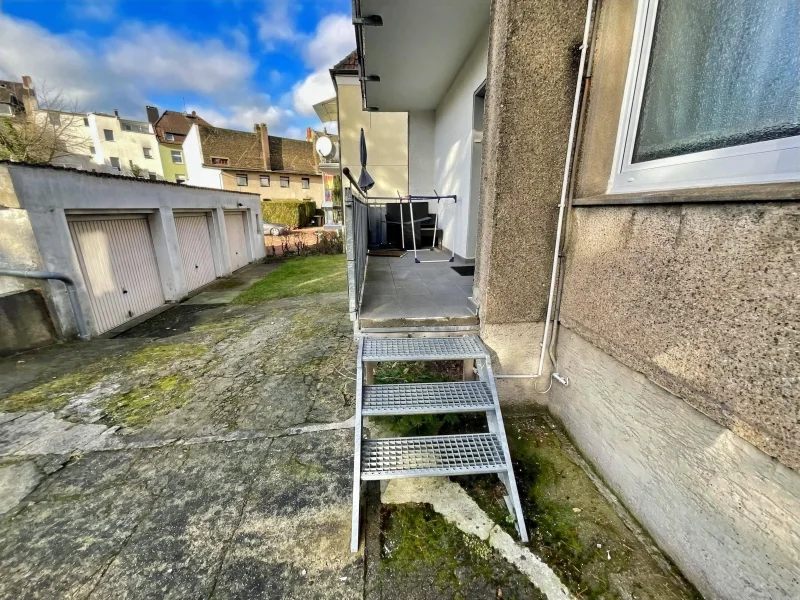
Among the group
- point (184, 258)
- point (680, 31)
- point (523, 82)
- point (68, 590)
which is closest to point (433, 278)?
point (523, 82)

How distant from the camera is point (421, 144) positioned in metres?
7.68

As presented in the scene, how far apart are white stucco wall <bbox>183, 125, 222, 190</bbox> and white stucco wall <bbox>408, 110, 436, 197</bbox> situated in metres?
24.9

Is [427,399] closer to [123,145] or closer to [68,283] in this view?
[68,283]

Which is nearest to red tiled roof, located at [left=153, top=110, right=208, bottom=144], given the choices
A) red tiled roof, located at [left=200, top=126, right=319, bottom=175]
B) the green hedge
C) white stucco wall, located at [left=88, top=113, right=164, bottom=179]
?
white stucco wall, located at [left=88, top=113, right=164, bottom=179]

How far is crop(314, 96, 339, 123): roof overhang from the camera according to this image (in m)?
13.4

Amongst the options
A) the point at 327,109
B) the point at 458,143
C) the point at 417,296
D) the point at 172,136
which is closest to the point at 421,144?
the point at 458,143

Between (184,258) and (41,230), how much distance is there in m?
3.85

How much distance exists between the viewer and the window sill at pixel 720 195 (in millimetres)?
1124

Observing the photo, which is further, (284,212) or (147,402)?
(284,212)

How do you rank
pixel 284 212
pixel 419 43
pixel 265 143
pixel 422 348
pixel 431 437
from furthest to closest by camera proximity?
pixel 265 143
pixel 284 212
pixel 419 43
pixel 422 348
pixel 431 437

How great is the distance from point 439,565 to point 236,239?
1225 cm

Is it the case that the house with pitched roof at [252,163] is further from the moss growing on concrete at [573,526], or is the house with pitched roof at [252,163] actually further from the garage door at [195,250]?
the moss growing on concrete at [573,526]

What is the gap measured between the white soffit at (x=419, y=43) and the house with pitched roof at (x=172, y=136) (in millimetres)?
32947

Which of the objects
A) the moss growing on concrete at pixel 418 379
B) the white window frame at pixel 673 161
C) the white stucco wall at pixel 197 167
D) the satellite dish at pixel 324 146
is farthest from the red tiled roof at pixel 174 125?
the white window frame at pixel 673 161
